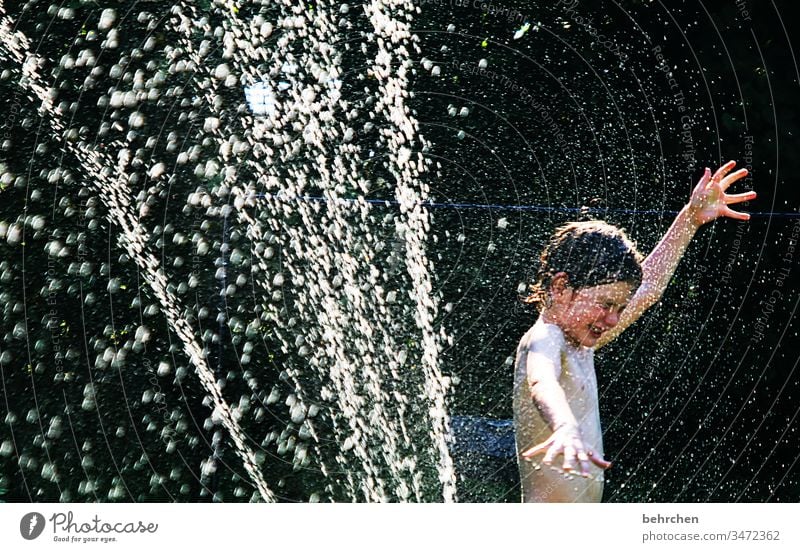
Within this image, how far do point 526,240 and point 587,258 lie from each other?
0.23 m

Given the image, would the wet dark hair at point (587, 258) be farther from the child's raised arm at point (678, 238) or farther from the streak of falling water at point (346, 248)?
the streak of falling water at point (346, 248)

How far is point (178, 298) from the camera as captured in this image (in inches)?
77.6

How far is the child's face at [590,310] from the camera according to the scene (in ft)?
5.50

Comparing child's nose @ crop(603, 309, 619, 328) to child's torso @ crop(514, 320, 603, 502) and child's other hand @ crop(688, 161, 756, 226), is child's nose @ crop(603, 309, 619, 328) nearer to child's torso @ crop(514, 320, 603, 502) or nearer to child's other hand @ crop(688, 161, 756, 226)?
child's torso @ crop(514, 320, 603, 502)

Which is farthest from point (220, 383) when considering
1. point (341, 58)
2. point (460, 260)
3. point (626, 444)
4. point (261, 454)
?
point (626, 444)

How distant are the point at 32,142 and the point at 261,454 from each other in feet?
2.48

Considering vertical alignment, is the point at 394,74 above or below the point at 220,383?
above

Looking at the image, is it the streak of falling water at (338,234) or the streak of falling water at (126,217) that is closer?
the streak of falling water at (126,217)

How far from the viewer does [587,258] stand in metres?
1.83

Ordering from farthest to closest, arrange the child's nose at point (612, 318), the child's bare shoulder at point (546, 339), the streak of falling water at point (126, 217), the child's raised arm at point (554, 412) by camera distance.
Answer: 1. the streak of falling water at point (126, 217)
2. the child's nose at point (612, 318)
3. the child's bare shoulder at point (546, 339)
4. the child's raised arm at point (554, 412)

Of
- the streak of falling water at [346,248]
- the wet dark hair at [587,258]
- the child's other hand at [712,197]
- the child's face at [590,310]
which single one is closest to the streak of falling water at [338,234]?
the streak of falling water at [346,248]

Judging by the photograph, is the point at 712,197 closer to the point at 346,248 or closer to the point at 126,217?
the point at 346,248

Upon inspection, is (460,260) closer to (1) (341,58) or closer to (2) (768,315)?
(1) (341,58)
